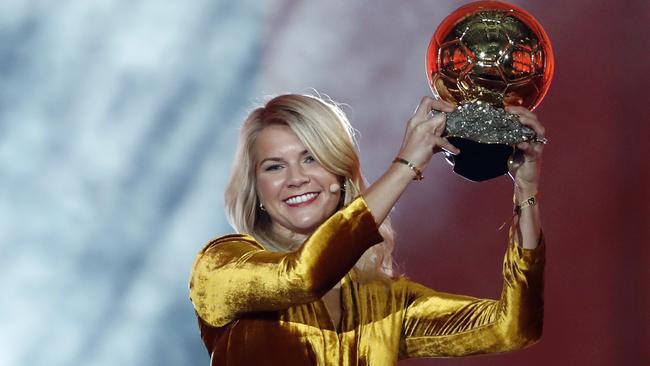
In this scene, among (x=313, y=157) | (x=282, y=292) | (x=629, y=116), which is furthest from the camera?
(x=629, y=116)

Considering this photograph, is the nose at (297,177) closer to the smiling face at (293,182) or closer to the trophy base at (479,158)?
the smiling face at (293,182)

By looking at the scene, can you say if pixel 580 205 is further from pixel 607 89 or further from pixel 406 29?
pixel 406 29

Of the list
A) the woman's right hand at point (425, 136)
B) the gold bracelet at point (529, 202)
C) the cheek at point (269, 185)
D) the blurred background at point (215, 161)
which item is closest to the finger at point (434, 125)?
the woman's right hand at point (425, 136)

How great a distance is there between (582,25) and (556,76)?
0.58 ft

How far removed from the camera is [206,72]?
388cm

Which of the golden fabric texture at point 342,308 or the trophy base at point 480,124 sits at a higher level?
the trophy base at point 480,124

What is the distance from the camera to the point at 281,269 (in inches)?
80.7

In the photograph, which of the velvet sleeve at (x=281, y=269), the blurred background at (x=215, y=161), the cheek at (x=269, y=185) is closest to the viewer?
the velvet sleeve at (x=281, y=269)

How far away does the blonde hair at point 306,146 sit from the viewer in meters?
2.41

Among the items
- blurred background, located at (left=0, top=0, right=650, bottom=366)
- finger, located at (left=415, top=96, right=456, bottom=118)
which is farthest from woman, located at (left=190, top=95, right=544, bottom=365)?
blurred background, located at (left=0, top=0, right=650, bottom=366)

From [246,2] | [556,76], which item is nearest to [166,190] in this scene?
[246,2]

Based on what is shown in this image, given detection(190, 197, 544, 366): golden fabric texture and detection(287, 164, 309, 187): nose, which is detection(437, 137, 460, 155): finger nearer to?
detection(190, 197, 544, 366): golden fabric texture

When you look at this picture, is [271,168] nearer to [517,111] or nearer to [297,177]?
[297,177]

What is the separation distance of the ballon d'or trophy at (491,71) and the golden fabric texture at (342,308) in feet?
0.78
